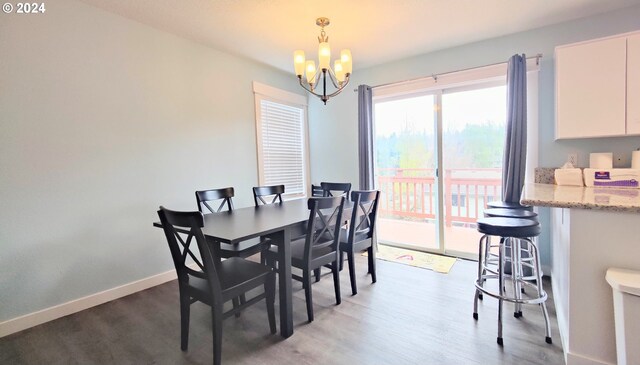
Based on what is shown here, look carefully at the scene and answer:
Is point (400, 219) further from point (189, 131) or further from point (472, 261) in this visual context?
point (189, 131)

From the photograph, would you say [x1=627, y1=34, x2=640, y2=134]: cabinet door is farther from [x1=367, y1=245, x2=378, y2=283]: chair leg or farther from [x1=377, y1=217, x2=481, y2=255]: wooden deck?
[x1=367, y1=245, x2=378, y2=283]: chair leg

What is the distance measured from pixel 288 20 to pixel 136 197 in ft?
7.35

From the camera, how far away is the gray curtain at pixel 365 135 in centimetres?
387

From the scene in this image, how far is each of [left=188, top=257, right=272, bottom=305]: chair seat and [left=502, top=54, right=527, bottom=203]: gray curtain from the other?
103 inches

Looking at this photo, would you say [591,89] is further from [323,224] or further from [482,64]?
[323,224]

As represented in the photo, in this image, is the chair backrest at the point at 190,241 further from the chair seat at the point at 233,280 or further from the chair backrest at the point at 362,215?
the chair backrest at the point at 362,215

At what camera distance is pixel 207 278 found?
5.34ft

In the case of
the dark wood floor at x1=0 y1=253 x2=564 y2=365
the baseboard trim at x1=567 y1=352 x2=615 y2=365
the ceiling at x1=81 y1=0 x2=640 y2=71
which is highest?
the ceiling at x1=81 y1=0 x2=640 y2=71

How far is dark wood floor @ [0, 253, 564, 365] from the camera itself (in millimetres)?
1757

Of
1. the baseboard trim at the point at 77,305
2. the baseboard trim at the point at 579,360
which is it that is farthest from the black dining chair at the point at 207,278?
the baseboard trim at the point at 579,360

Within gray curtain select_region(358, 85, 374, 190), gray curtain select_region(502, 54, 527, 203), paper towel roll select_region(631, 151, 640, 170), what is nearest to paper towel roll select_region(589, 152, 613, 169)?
paper towel roll select_region(631, 151, 640, 170)

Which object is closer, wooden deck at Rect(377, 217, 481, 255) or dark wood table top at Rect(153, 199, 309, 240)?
dark wood table top at Rect(153, 199, 309, 240)

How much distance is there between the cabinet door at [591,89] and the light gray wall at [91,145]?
3.53m

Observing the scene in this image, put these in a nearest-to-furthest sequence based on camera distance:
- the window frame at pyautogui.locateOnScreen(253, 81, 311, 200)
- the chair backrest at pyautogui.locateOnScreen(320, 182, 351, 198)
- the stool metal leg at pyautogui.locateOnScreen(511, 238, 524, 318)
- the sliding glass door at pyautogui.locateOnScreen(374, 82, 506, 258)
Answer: the stool metal leg at pyautogui.locateOnScreen(511, 238, 524, 318)
the sliding glass door at pyautogui.locateOnScreen(374, 82, 506, 258)
the chair backrest at pyautogui.locateOnScreen(320, 182, 351, 198)
the window frame at pyautogui.locateOnScreen(253, 81, 311, 200)
